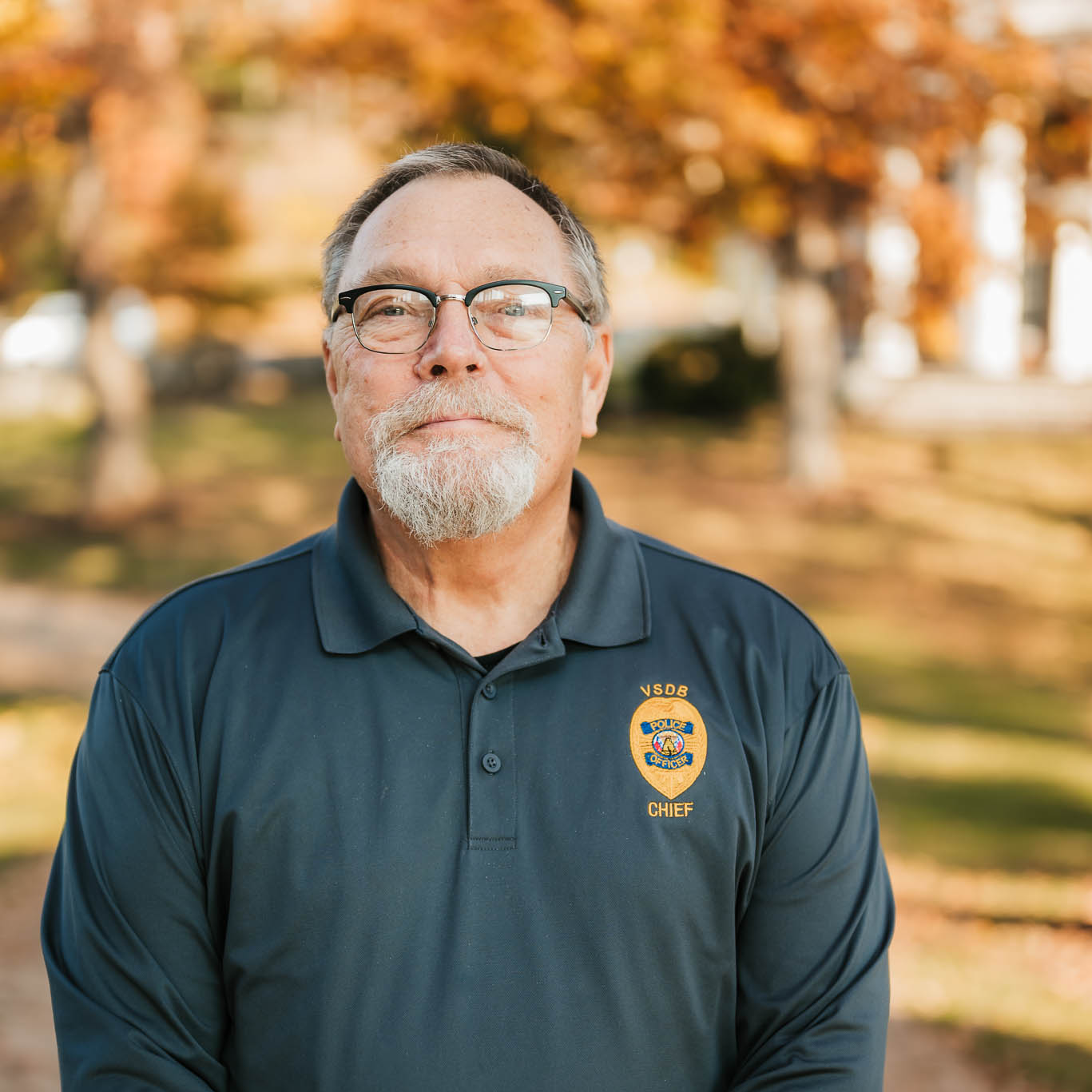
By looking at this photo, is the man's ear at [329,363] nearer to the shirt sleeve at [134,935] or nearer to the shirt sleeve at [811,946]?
the shirt sleeve at [134,935]

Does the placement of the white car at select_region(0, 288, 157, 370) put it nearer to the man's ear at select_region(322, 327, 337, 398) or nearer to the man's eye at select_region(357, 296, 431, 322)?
the man's ear at select_region(322, 327, 337, 398)

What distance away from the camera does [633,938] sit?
1998 mm

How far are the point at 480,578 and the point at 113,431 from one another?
12.3m

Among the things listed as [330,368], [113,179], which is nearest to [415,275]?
[330,368]

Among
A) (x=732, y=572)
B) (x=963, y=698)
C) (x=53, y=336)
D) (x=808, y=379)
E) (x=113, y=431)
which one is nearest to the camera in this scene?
(x=732, y=572)

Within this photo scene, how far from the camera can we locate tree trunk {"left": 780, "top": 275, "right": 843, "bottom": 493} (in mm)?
14375

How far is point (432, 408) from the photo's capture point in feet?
7.08

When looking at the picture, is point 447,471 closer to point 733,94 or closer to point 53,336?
point 733,94

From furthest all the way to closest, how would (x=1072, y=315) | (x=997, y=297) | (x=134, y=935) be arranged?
(x=997, y=297) < (x=1072, y=315) < (x=134, y=935)

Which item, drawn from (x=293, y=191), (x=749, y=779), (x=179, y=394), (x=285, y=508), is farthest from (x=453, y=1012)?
(x=293, y=191)

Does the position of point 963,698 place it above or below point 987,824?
above

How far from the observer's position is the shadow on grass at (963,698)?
820 centimetres

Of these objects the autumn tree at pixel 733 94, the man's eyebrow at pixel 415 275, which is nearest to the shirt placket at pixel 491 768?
the man's eyebrow at pixel 415 275

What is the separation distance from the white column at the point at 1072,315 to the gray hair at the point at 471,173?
17.8 m
